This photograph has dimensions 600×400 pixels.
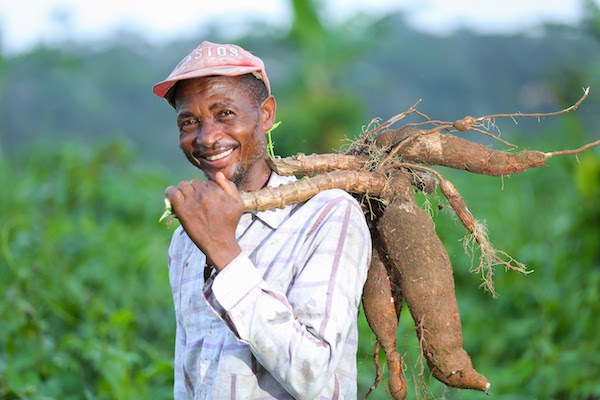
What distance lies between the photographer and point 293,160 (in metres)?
2.04

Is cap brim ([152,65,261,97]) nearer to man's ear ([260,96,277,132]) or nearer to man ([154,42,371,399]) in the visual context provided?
man ([154,42,371,399])

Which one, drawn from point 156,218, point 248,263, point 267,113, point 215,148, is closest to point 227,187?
→ point 248,263

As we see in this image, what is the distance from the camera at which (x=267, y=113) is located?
82.2 inches

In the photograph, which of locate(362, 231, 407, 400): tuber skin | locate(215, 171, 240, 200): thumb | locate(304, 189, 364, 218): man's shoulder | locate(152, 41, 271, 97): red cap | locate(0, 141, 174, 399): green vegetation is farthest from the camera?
→ locate(0, 141, 174, 399): green vegetation

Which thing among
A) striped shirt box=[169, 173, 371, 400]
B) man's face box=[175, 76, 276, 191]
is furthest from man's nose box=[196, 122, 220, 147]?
striped shirt box=[169, 173, 371, 400]

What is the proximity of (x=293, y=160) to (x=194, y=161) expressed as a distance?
0.34 meters

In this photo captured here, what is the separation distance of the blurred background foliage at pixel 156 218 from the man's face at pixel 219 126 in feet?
2.39

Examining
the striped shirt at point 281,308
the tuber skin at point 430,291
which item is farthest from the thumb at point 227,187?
the tuber skin at point 430,291

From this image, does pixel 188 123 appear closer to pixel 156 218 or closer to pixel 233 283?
pixel 233 283

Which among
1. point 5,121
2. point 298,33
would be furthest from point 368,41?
point 5,121

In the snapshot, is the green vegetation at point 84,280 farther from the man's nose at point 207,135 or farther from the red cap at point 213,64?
the red cap at point 213,64

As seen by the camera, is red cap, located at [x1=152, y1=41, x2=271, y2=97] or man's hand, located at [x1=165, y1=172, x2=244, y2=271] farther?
red cap, located at [x1=152, y1=41, x2=271, y2=97]

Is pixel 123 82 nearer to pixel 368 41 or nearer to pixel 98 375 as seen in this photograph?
pixel 368 41

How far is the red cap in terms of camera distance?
1.84m
